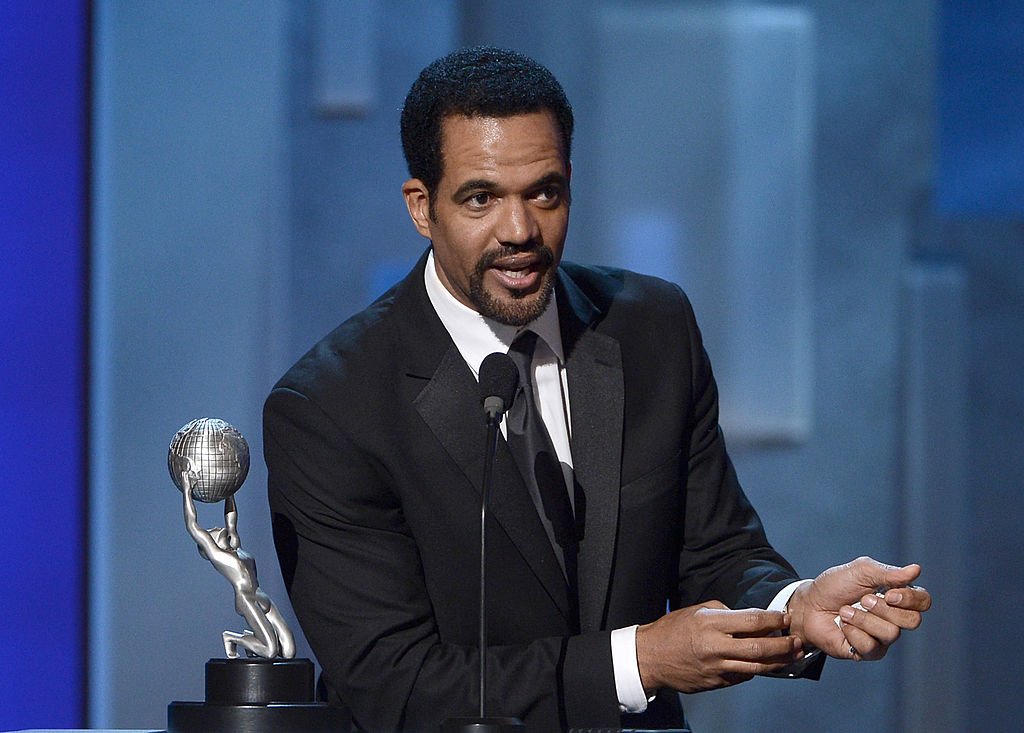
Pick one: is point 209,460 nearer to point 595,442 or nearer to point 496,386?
point 496,386

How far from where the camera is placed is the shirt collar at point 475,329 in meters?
2.23

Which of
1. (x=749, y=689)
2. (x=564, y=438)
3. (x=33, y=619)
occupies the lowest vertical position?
(x=749, y=689)

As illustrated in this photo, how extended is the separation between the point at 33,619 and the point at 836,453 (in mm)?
1951

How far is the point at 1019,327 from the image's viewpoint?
3574mm

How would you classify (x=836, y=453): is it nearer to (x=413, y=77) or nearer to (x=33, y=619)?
(x=413, y=77)

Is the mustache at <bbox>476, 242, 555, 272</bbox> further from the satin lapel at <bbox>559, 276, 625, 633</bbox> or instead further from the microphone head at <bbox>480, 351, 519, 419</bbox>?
the microphone head at <bbox>480, 351, 519, 419</bbox>

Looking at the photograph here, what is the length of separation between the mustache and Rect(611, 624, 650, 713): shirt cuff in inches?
22.6

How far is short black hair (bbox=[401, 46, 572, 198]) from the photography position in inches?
84.4

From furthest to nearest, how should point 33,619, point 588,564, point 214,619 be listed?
point 214,619, point 33,619, point 588,564

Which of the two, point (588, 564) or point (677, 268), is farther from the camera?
point (677, 268)

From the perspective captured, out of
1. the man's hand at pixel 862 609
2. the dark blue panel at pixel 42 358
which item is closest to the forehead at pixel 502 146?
the man's hand at pixel 862 609

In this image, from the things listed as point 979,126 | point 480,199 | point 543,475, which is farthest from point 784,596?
point 979,126

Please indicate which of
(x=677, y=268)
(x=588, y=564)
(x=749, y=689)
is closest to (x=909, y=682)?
(x=749, y=689)

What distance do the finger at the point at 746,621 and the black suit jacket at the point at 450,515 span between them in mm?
224
